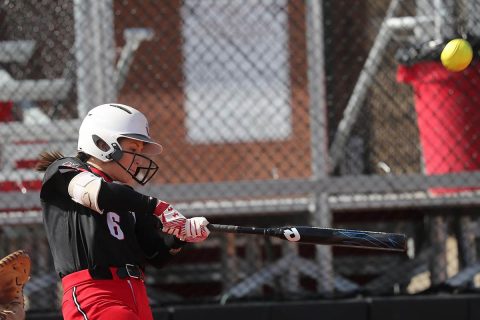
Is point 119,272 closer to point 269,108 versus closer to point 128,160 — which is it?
point 128,160

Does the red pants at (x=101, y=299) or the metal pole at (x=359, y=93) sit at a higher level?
the metal pole at (x=359, y=93)

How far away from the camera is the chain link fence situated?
579 centimetres

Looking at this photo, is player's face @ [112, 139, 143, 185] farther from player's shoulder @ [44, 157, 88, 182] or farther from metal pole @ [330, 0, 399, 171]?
metal pole @ [330, 0, 399, 171]

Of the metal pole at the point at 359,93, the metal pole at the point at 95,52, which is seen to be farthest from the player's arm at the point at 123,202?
the metal pole at the point at 359,93

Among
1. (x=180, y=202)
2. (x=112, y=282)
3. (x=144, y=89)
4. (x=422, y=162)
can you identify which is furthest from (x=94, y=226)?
(x=422, y=162)

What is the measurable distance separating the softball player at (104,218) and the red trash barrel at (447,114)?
236 cm

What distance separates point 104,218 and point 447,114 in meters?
2.71

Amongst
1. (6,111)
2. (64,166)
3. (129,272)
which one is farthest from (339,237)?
(6,111)

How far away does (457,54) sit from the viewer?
537 cm

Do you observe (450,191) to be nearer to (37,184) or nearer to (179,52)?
(179,52)

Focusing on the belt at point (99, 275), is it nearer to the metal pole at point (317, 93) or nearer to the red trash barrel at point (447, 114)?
the metal pole at point (317, 93)

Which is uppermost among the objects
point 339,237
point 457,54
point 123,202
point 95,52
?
point 95,52

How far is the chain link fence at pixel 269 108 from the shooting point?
5.79m

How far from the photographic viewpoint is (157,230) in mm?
4332
